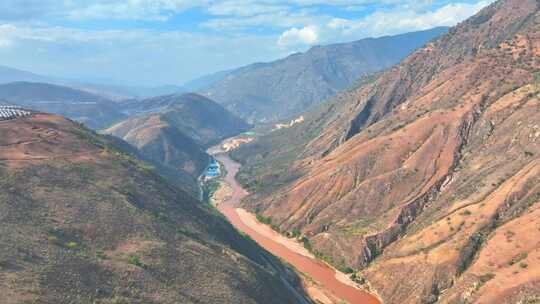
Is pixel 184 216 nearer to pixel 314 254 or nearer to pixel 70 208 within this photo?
pixel 70 208

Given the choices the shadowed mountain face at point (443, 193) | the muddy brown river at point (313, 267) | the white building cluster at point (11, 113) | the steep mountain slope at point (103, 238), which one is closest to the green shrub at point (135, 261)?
the steep mountain slope at point (103, 238)

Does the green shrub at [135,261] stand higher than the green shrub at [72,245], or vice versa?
the green shrub at [72,245]

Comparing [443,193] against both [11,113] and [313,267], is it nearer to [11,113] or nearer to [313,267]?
[313,267]

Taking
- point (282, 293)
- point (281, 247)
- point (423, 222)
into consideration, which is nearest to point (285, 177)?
point (281, 247)

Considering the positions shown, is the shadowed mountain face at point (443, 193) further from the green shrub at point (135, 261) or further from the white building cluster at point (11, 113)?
the white building cluster at point (11, 113)

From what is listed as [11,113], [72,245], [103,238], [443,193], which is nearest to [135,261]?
[103,238]
